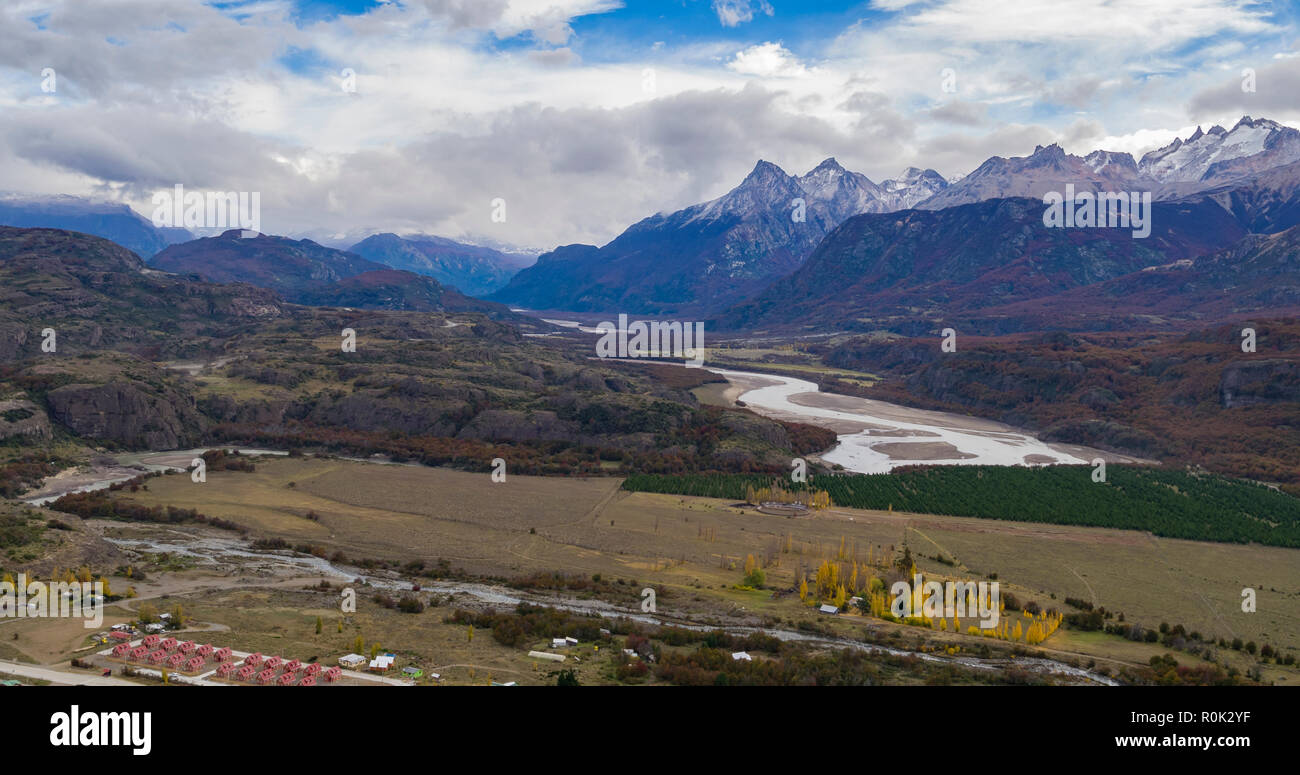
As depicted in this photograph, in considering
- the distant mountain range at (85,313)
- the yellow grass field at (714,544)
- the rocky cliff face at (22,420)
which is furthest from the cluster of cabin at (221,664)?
the distant mountain range at (85,313)

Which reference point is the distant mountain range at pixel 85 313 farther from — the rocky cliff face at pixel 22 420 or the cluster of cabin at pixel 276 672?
the cluster of cabin at pixel 276 672

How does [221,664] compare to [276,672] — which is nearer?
[276,672]

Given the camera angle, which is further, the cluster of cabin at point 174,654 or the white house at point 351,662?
the white house at point 351,662

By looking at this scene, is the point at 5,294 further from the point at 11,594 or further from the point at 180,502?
the point at 11,594

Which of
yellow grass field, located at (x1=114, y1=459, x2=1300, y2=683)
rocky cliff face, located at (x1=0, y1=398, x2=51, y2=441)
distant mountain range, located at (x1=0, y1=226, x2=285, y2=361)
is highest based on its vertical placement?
distant mountain range, located at (x1=0, y1=226, x2=285, y2=361)

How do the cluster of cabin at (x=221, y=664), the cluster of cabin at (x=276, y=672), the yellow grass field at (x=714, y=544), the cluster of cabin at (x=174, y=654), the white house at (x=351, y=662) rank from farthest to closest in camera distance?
the yellow grass field at (x=714, y=544)
the white house at (x=351, y=662)
the cluster of cabin at (x=174, y=654)
the cluster of cabin at (x=221, y=664)
the cluster of cabin at (x=276, y=672)

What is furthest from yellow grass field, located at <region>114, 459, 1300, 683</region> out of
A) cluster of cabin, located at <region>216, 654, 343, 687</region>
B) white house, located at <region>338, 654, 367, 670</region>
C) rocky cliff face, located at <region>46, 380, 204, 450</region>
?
cluster of cabin, located at <region>216, 654, 343, 687</region>

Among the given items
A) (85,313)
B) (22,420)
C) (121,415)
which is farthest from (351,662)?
(85,313)

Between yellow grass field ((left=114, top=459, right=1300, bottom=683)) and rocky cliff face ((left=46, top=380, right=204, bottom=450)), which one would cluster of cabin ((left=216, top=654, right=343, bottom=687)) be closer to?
yellow grass field ((left=114, top=459, right=1300, bottom=683))

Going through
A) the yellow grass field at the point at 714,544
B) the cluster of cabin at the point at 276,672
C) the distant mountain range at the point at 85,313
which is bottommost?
the yellow grass field at the point at 714,544

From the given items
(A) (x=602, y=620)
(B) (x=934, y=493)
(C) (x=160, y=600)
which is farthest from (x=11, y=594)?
(B) (x=934, y=493)

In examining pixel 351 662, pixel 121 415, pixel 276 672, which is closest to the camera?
pixel 276 672

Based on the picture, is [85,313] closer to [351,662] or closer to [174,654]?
[174,654]
